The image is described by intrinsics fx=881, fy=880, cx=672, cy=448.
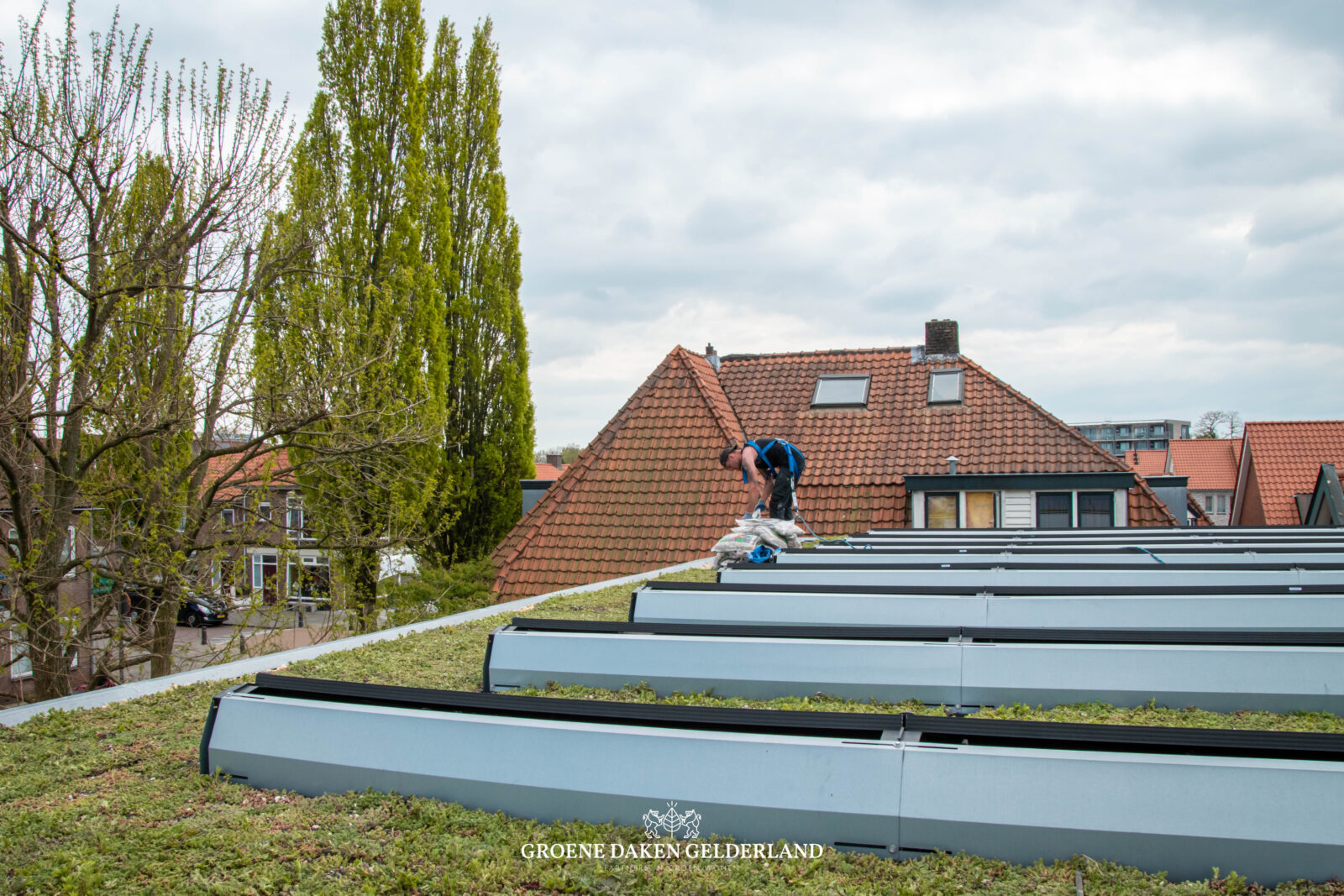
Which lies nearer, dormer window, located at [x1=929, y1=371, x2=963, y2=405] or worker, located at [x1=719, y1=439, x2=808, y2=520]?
worker, located at [x1=719, y1=439, x2=808, y2=520]

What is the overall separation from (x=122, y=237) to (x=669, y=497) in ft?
32.7

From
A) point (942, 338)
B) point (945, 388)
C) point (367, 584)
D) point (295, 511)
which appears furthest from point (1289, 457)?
point (295, 511)

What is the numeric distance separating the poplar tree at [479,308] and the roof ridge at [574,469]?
3.60 metres

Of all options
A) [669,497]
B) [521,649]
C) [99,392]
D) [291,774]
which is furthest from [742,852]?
[669,497]

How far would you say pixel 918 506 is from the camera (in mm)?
17219

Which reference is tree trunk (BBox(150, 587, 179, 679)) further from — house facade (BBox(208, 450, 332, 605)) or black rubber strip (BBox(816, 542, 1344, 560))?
black rubber strip (BBox(816, 542, 1344, 560))

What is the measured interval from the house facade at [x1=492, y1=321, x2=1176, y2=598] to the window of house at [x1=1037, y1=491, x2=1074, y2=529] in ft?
0.08

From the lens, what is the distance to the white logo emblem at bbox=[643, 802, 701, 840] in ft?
9.90

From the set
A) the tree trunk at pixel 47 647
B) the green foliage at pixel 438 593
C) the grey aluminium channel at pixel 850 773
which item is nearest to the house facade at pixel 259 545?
the tree trunk at pixel 47 647

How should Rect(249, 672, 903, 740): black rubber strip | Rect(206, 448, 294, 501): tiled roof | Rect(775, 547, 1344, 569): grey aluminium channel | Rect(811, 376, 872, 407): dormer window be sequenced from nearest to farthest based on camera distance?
Rect(249, 672, 903, 740): black rubber strip → Rect(775, 547, 1344, 569): grey aluminium channel → Rect(206, 448, 294, 501): tiled roof → Rect(811, 376, 872, 407): dormer window

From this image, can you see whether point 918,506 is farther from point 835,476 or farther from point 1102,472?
point 1102,472

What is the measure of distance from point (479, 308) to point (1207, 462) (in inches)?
2075

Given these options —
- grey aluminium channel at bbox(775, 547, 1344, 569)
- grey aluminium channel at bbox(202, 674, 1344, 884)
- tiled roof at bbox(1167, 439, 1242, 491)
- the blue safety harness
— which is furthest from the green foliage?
tiled roof at bbox(1167, 439, 1242, 491)

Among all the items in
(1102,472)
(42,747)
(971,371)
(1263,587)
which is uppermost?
(971,371)
